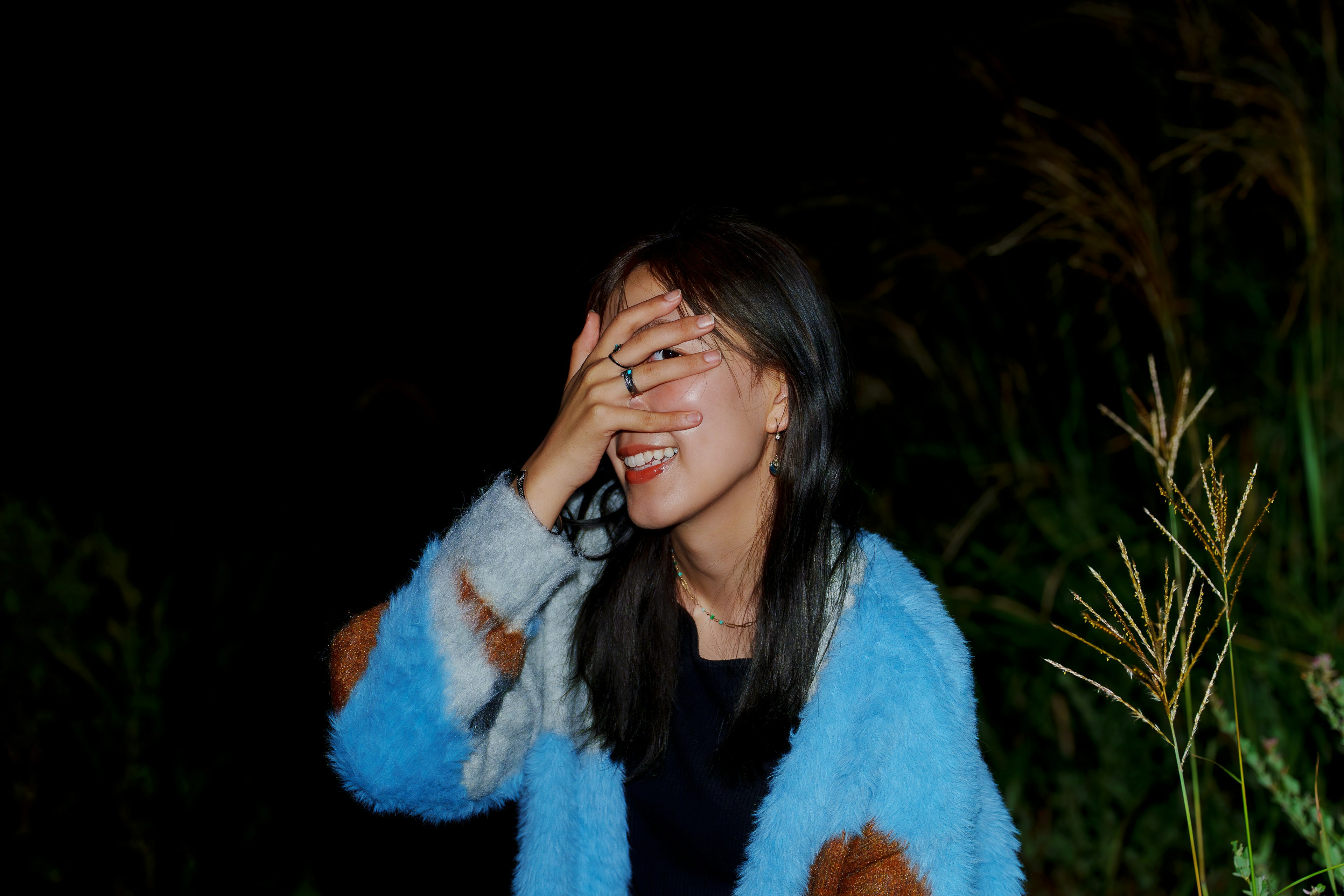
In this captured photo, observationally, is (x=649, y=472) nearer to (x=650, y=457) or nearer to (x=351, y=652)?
(x=650, y=457)

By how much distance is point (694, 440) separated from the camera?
1406 mm

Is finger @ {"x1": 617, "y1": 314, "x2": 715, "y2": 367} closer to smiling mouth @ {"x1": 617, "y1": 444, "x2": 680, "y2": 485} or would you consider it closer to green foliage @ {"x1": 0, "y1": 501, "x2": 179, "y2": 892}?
smiling mouth @ {"x1": 617, "y1": 444, "x2": 680, "y2": 485}

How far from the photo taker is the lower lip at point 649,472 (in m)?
1.42

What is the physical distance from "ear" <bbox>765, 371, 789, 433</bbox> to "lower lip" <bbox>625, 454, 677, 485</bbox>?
19 centimetres

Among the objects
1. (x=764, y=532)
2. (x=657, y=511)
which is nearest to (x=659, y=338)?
(x=657, y=511)

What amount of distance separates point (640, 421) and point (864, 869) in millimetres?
732

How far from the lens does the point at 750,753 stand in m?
1.48

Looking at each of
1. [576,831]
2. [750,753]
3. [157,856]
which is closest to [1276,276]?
[750,753]

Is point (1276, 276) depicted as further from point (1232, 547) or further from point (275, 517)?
point (275, 517)

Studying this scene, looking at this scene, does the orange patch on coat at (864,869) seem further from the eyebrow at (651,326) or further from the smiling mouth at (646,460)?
the eyebrow at (651,326)

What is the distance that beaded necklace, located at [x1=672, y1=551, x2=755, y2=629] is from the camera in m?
1.64

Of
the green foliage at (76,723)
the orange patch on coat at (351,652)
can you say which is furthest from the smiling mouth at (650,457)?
the green foliage at (76,723)

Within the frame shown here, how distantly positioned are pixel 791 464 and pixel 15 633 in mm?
2230

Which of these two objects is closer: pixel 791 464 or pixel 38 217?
pixel 791 464
